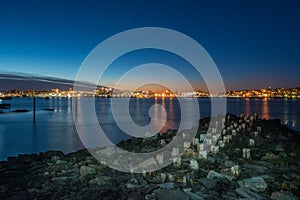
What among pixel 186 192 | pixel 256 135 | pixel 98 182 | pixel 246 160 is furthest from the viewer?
pixel 256 135

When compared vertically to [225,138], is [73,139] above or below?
below

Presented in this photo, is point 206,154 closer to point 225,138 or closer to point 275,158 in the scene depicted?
point 275,158

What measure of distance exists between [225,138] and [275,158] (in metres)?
2.88

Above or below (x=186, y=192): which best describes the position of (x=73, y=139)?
below

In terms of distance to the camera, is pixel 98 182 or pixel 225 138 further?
pixel 225 138

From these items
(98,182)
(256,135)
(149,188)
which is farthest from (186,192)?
(256,135)

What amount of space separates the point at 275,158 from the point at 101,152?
229 inches

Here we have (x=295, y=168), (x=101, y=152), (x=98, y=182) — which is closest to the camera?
(x=98, y=182)

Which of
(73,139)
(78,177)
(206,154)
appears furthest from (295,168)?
(73,139)

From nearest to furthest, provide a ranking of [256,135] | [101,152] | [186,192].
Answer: [186,192] < [101,152] < [256,135]

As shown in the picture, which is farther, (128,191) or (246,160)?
(246,160)

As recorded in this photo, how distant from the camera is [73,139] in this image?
766 inches

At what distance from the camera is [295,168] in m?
7.55

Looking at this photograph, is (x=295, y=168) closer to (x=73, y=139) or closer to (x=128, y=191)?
(x=128, y=191)
